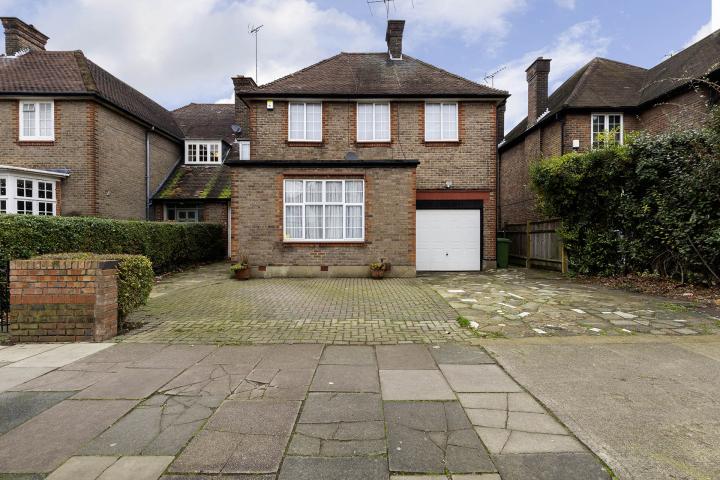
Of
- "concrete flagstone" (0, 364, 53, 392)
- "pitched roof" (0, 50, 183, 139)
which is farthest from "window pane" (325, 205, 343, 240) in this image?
"pitched roof" (0, 50, 183, 139)

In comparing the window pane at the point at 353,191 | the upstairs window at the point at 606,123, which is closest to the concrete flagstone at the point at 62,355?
the window pane at the point at 353,191

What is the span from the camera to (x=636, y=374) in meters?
3.87

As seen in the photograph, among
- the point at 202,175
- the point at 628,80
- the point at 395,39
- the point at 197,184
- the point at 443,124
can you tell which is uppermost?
the point at 395,39

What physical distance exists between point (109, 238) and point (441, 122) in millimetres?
11882

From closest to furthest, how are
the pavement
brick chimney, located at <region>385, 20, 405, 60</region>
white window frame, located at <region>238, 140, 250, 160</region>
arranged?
the pavement → white window frame, located at <region>238, 140, 250, 160</region> → brick chimney, located at <region>385, 20, 405, 60</region>

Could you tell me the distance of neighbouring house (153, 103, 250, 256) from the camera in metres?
19.2

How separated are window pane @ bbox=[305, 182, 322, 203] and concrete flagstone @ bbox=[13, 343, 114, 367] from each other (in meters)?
7.73

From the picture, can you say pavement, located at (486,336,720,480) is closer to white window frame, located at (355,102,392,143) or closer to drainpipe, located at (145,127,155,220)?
white window frame, located at (355,102,392,143)

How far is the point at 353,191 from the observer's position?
11961 millimetres

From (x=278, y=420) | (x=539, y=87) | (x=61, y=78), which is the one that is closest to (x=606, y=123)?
(x=539, y=87)

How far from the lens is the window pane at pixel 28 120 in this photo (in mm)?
15359

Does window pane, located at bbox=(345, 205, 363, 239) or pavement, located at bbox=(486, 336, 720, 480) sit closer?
pavement, located at bbox=(486, 336, 720, 480)

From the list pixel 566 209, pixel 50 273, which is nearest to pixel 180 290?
pixel 50 273

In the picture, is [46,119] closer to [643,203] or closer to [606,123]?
[643,203]
